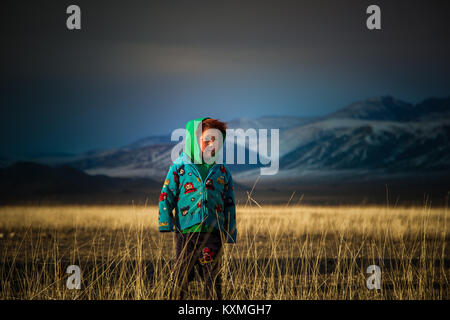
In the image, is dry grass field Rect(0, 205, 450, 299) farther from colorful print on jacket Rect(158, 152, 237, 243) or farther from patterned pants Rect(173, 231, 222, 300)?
colorful print on jacket Rect(158, 152, 237, 243)

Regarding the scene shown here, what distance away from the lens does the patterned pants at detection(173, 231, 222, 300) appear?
12.3 ft

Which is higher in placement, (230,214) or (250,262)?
(230,214)

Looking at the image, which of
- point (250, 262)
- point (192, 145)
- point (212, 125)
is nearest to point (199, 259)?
point (192, 145)

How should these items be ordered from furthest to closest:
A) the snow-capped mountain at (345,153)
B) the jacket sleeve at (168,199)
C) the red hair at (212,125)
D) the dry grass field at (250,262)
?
1. the snow-capped mountain at (345,153)
2. the dry grass field at (250,262)
3. the red hair at (212,125)
4. the jacket sleeve at (168,199)

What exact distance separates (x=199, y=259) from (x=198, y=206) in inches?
16.1

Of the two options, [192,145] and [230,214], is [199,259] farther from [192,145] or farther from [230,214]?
[192,145]

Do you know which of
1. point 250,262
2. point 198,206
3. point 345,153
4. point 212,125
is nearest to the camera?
point 198,206

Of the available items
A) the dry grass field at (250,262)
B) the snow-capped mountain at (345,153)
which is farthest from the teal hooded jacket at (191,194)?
the snow-capped mountain at (345,153)

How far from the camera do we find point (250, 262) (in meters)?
5.53

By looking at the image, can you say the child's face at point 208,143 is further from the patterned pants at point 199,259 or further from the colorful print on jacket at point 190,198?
the patterned pants at point 199,259

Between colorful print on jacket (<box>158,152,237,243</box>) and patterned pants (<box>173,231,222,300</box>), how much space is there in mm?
91

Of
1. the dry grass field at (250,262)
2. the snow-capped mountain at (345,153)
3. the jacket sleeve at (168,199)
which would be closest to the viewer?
the jacket sleeve at (168,199)

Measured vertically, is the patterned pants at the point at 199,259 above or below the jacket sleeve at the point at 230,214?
below

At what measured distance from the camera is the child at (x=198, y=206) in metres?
3.75
